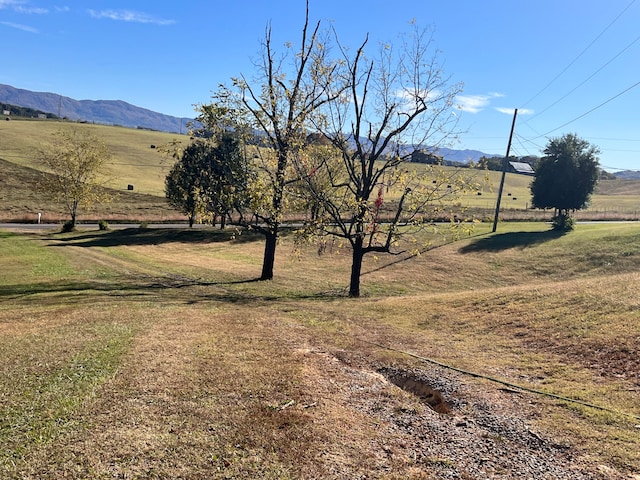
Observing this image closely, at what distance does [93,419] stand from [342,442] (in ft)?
10.5

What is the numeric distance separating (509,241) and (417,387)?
3497cm

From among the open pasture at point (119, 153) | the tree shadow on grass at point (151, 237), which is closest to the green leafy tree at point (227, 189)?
the tree shadow on grass at point (151, 237)

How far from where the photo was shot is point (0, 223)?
45906 millimetres

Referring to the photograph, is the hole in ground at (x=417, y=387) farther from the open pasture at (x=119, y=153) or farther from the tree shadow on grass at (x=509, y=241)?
the open pasture at (x=119, y=153)

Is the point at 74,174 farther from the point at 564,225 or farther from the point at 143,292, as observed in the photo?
the point at 564,225

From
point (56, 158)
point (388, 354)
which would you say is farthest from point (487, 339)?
point (56, 158)

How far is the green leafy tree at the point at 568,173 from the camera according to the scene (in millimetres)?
50438

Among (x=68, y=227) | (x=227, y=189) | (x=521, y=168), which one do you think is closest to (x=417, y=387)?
(x=227, y=189)

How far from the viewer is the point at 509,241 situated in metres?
39.3

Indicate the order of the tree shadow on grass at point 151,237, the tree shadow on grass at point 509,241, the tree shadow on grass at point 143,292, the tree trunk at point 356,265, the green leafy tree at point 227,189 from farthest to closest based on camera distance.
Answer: the tree shadow on grass at point 151,237
the tree shadow on grass at point 509,241
the tree trunk at point 356,265
the green leafy tree at point 227,189
the tree shadow on grass at point 143,292

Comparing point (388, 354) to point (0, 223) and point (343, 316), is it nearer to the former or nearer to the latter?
point (343, 316)

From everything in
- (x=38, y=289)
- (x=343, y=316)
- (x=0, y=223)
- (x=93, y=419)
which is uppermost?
(x=93, y=419)

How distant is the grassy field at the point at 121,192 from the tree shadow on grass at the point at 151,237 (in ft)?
25.1

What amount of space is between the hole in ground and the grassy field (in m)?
11.9
